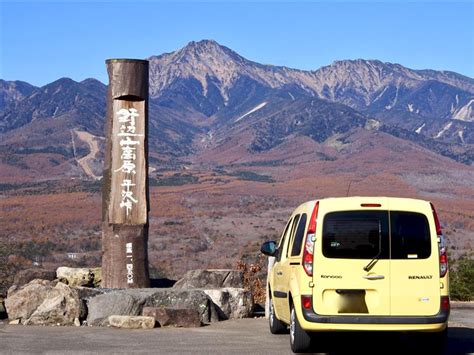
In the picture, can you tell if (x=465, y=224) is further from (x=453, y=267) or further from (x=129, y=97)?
(x=129, y=97)

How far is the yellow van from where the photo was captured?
10883 millimetres

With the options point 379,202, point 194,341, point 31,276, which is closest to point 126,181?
point 31,276

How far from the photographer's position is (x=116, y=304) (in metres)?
15.5

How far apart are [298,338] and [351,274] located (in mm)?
1027

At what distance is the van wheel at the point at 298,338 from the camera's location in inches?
447

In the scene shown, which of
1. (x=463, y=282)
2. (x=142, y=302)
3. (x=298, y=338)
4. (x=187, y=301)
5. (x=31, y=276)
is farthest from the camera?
(x=463, y=282)

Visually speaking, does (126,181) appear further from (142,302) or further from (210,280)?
(142,302)

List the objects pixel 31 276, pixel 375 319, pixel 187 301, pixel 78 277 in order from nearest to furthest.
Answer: pixel 375 319
pixel 187 301
pixel 31 276
pixel 78 277

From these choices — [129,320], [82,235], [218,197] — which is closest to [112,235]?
[129,320]

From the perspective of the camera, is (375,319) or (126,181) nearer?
(375,319)

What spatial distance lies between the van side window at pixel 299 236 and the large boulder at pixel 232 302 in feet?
15.6

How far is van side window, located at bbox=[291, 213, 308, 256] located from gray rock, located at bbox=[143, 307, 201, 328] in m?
3.37

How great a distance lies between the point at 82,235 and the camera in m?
76.4

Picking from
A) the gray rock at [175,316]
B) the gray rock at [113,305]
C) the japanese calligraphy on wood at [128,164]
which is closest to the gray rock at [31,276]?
the japanese calligraphy on wood at [128,164]
